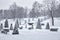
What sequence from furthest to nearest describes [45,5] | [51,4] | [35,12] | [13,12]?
[13,12] < [35,12] < [45,5] < [51,4]

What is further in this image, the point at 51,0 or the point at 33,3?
the point at 33,3

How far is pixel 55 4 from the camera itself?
99.5 feet

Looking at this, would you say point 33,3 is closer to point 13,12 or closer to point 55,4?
point 13,12

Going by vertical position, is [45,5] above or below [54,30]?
above

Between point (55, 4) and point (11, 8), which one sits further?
point (11, 8)

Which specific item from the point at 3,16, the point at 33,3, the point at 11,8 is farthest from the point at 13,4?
the point at 3,16

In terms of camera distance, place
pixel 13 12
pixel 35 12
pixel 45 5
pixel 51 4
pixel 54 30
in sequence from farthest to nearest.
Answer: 1. pixel 13 12
2. pixel 35 12
3. pixel 45 5
4. pixel 51 4
5. pixel 54 30

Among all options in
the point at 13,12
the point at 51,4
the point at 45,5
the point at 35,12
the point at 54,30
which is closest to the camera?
the point at 54,30

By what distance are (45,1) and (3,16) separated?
47893 millimetres

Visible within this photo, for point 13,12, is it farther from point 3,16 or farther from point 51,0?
point 51,0

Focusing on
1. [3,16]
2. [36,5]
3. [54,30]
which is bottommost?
[54,30]

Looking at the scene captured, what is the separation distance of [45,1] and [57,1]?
4.03 metres

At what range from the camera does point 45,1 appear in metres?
32.0

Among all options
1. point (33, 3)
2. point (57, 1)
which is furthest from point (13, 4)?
point (57, 1)
